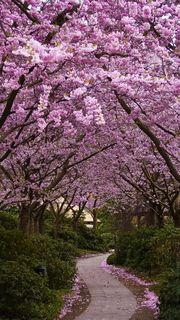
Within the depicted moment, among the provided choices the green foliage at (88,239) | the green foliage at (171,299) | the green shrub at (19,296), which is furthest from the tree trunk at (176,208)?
the green foliage at (88,239)

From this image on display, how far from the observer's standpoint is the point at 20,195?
12062 millimetres

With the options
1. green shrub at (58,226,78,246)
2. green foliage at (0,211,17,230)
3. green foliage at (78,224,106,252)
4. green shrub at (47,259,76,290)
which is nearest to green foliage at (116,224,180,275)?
green shrub at (47,259,76,290)

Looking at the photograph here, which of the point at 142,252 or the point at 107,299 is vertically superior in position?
the point at 142,252

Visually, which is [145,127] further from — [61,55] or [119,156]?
[119,156]

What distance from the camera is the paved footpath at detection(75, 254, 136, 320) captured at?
973cm

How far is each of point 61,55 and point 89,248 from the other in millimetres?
30993

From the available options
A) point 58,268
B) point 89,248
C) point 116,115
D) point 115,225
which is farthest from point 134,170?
point 115,225

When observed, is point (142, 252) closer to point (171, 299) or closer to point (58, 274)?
point (58, 274)

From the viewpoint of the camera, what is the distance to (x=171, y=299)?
6836 millimetres

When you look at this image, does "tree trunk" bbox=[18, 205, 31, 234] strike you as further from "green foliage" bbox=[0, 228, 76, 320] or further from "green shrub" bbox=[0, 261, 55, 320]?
"green shrub" bbox=[0, 261, 55, 320]

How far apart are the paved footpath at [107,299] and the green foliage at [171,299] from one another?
236 cm

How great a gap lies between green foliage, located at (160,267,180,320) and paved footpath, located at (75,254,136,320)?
236 centimetres

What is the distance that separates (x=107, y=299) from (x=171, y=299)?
18.0ft

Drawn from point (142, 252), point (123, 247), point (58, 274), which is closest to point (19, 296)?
point (58, 274)
